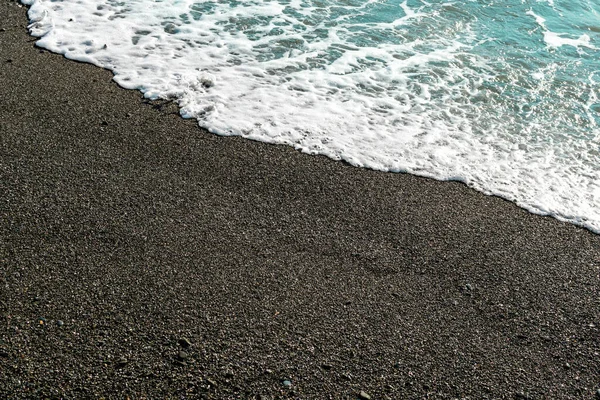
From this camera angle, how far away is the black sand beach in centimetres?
366

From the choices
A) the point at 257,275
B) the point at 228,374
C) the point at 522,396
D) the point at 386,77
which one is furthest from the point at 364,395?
the point at 386,77

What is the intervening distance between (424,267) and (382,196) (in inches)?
38.5

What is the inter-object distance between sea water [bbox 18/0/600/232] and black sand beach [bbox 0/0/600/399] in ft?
1.57

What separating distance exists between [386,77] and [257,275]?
4.15 m

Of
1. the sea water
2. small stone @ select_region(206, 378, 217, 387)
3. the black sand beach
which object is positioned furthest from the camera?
the sea water

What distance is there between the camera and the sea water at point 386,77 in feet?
19.9

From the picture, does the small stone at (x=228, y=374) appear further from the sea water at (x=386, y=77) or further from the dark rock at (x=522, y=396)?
the sea water at (x=386, y=77)

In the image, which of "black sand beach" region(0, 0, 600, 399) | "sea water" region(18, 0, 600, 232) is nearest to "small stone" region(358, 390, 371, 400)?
"black sand beach" region(0, 0, 600, 399)

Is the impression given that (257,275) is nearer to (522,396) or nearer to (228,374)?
(228,374)

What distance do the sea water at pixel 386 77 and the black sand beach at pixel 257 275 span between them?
18.8 inches

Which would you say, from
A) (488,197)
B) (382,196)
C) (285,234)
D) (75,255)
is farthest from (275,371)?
(488,197)

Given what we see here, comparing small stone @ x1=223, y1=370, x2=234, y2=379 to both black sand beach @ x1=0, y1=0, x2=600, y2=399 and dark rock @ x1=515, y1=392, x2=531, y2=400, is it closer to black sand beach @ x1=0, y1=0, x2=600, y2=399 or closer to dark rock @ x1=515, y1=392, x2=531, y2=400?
black sand beach @ x1=0, y1=0, x2=600, y2=399

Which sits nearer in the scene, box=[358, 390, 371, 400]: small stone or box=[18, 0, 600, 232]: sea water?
box=[358, 390, 371, 400]: small stone

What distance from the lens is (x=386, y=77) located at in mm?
7582
